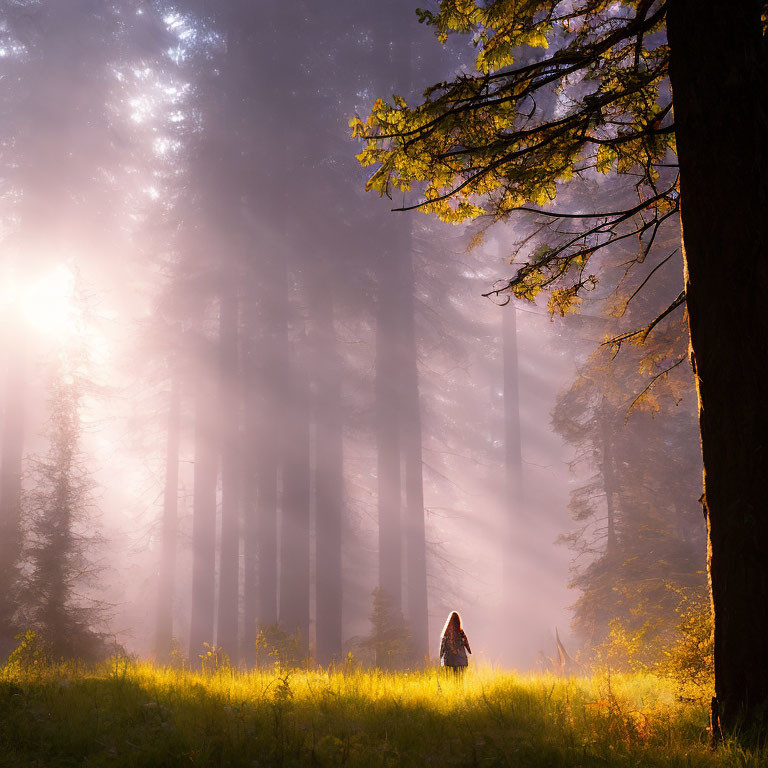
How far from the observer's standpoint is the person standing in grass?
28.3 feet

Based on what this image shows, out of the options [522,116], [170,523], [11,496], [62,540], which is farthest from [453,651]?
[170,523]

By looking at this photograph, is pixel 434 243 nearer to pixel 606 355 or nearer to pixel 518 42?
pixel 606 355

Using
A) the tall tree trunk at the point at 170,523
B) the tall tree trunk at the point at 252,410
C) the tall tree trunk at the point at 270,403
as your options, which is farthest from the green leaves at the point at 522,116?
the tall tree trunk at the point at 170,523

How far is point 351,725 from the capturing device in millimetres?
4781

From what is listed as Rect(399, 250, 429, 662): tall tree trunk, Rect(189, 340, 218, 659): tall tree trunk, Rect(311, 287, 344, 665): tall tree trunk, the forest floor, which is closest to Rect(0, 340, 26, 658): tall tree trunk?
Rect(189, 340, 218, 659): tall tree trunk

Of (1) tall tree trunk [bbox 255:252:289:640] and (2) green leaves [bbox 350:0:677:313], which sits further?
(1) tall tree trunk [bbox 255:252:289:640]

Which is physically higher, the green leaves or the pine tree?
the green leaves

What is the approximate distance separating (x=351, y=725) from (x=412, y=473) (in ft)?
50.1

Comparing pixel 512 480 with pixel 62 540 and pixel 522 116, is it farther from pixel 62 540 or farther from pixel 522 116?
pixel 522 116

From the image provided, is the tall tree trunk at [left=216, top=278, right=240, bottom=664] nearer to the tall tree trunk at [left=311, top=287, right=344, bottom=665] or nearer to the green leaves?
the tall tree trunk at [left=311, top=287, right=344, bottom=665]

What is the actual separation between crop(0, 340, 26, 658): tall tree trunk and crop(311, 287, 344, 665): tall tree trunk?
8786 mm

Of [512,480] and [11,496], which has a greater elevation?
[512,480]

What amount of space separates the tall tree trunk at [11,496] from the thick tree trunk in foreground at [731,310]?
49.4ft

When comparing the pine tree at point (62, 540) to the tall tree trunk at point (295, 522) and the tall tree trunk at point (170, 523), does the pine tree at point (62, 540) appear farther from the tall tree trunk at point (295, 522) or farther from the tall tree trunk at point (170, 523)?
the tall tree trunk at point (170, 523)
